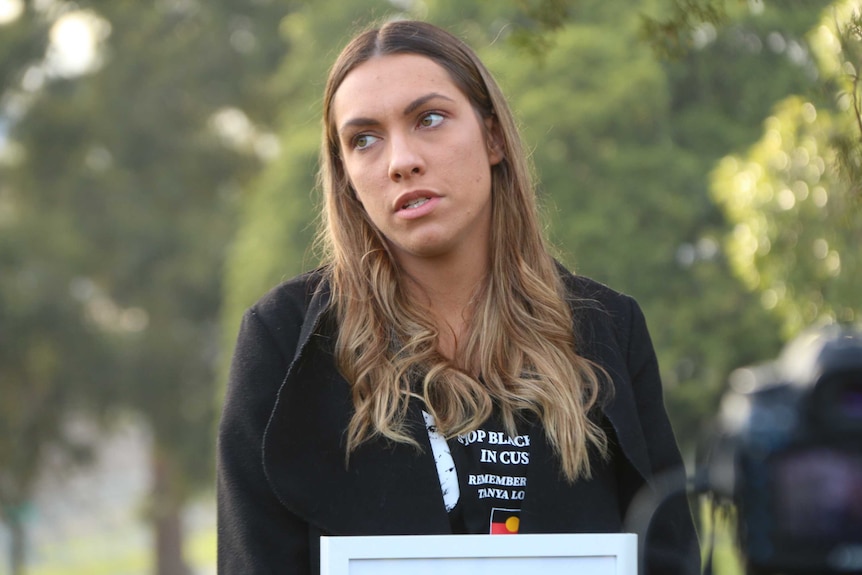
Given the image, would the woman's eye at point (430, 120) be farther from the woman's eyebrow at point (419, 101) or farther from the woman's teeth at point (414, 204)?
the woman's teeth at point (414, 204)

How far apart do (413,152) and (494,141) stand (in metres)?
0.33

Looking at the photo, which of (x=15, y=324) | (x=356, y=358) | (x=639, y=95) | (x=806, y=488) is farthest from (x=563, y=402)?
(x=15, y=324)

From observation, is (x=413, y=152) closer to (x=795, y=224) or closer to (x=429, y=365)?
(x=429, y=365)

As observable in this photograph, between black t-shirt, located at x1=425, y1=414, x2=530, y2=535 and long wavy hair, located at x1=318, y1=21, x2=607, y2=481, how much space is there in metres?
0.02

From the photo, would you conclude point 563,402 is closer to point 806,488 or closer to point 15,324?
point 806,488

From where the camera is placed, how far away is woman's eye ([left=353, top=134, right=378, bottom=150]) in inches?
94.0

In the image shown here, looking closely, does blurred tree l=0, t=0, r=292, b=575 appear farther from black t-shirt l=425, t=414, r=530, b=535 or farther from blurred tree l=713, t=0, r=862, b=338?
black t-shirt l=425, t=414, r=530, b=535

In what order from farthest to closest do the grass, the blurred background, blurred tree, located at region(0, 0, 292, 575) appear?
the grass
blurred tree, located at region(0, 0, 292, 575)
the blurred background

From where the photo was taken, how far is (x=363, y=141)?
2.40 metres

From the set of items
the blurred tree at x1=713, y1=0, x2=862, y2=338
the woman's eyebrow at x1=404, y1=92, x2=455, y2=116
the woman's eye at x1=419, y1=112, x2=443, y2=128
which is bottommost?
the woman's eye at x1=419, y1=112, x2=443, y2=128

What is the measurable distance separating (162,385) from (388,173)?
21.0 metres

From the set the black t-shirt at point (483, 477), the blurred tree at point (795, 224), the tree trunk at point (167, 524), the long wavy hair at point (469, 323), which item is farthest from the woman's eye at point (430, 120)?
the tree trunk at point (167, 524)

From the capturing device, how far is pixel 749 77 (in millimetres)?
16750

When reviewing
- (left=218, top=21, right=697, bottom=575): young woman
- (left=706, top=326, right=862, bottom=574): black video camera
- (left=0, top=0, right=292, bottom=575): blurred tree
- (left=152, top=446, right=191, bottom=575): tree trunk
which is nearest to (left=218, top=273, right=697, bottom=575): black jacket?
(left=218, top=21, right=697, bottom=575): young woman
